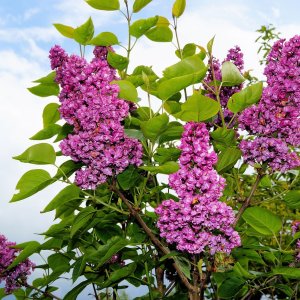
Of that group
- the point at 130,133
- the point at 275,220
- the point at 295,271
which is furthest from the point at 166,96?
the point at 295,271

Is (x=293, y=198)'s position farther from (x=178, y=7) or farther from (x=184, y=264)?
(x=178, y=7)

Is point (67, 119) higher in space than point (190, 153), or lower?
higher

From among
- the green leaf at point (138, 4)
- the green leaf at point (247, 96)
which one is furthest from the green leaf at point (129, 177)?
the green leaf at point (138, 4)

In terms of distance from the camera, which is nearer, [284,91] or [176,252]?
[176,252]

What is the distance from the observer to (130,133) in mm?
2439

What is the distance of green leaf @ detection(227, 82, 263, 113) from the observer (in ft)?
8.36

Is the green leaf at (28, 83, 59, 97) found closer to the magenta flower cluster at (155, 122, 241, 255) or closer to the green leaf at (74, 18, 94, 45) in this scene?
the green leaf at (74, 18, 94, 45)

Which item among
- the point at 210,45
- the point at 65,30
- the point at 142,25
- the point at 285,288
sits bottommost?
the point at 285,288

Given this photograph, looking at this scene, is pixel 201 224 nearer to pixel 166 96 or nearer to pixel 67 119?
pixel 166 96

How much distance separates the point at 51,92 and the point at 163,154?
1.00 metres

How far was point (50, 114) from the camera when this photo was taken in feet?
10.5

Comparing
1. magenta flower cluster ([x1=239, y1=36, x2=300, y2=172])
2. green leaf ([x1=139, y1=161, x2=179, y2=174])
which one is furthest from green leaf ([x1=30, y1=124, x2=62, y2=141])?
magenta flower cluster ([x1=239, y1=36, x2=300, y2=172])

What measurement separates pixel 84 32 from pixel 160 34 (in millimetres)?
522

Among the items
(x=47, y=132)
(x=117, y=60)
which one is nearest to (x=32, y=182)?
(x=47, y=132)
